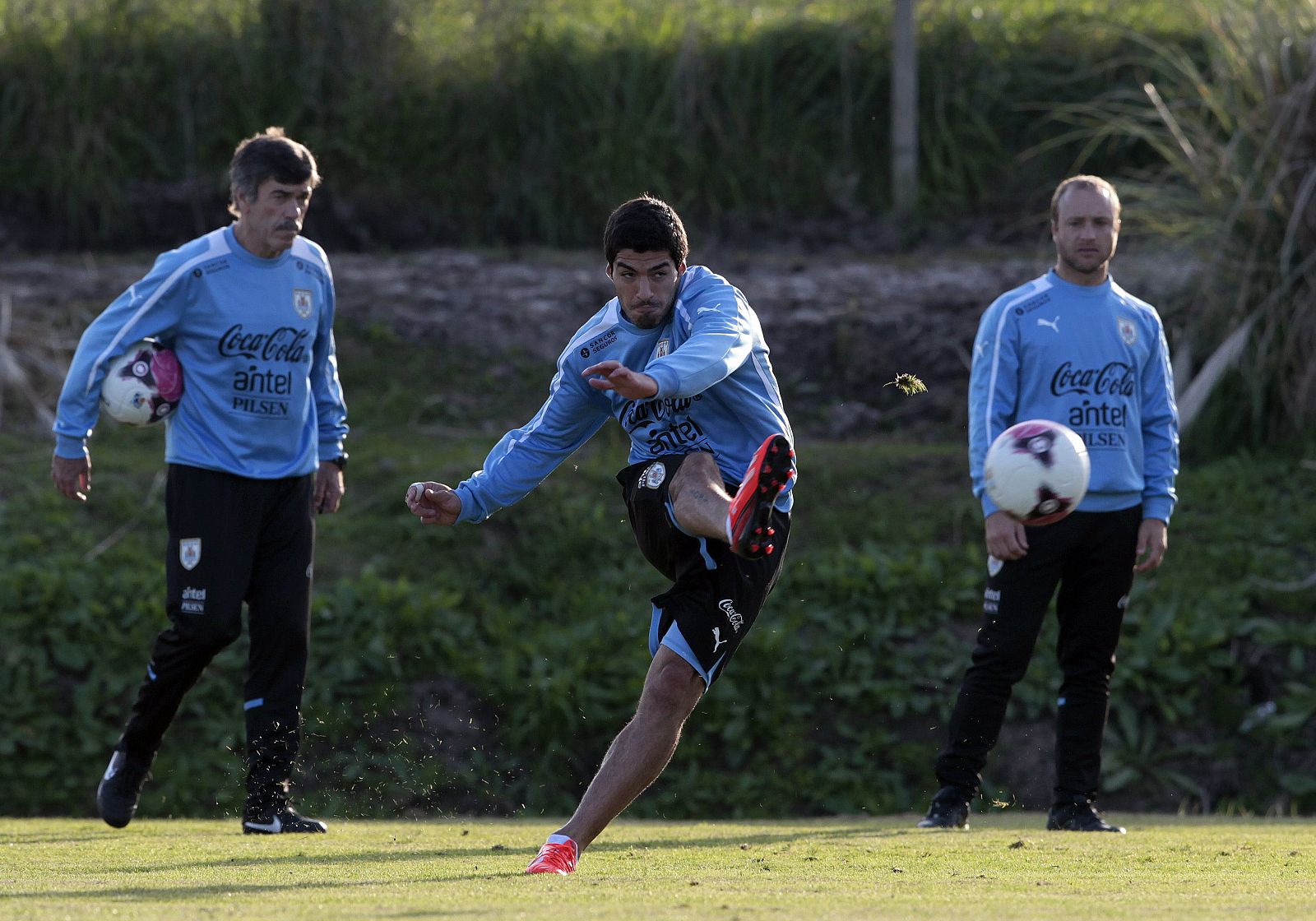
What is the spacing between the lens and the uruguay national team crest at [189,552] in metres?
7.10

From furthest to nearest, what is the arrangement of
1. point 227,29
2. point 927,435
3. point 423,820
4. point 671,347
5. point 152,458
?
point 227,29, point 927,435, point 152,458, point 423,820, point 671,347

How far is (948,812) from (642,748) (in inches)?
94.1

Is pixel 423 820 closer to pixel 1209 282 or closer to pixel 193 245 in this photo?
pixel 193 245

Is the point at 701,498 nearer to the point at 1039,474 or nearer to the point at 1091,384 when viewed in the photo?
the point at 1039,474

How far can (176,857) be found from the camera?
596 centimetres

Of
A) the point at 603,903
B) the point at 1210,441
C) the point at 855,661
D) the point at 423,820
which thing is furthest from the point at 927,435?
the point at 603,903

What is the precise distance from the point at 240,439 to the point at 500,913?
3395 millimetres

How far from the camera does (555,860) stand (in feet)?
17.1

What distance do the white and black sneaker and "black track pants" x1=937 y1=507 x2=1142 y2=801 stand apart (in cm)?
254

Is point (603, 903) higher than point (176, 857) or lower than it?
higher

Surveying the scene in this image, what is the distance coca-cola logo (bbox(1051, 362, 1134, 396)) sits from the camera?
291 inches

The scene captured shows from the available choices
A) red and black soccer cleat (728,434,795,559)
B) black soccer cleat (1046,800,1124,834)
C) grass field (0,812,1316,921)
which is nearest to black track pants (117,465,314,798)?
grass field (0,812,1316,921)

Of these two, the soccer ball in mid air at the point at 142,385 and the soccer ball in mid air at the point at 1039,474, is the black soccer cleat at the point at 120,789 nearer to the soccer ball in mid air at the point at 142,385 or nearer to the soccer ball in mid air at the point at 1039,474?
the soccer ball in mid air at the point at 142,385

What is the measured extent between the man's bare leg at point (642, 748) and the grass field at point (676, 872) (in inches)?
7.1
